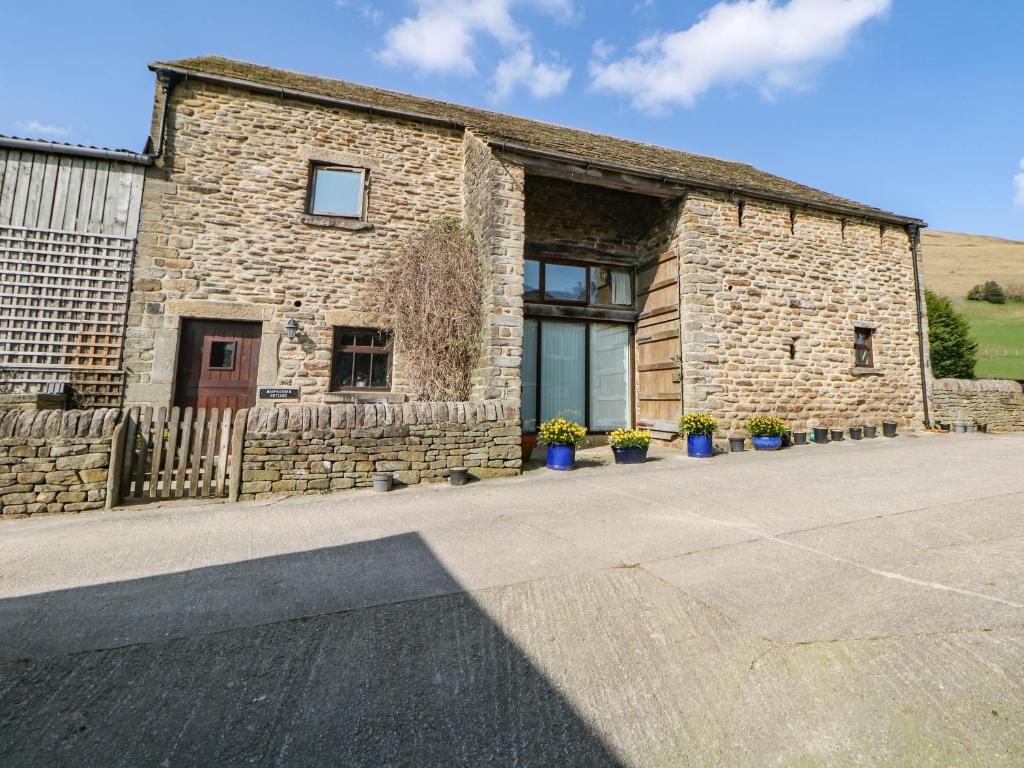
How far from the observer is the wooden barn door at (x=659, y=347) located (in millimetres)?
9227

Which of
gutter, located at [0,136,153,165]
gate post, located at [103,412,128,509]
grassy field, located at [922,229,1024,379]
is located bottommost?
gate post, located at [103,412,128,509]

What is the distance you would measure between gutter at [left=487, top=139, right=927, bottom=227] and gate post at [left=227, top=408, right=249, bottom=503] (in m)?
5.93

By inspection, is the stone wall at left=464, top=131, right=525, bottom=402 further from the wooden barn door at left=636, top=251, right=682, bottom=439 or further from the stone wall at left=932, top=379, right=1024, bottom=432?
the stone wall at left=932, top=379, right=1024, bottom=432

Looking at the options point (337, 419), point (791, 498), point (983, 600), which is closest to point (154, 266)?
point (337, 419)

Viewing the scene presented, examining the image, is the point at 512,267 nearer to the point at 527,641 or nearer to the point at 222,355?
the point at 222,355

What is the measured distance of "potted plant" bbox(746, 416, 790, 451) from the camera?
870 cm

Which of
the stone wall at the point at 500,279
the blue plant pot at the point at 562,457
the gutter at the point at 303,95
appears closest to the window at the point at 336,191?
the gutter at the point at 303,95

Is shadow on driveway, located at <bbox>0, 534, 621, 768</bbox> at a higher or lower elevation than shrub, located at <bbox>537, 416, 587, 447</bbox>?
lower

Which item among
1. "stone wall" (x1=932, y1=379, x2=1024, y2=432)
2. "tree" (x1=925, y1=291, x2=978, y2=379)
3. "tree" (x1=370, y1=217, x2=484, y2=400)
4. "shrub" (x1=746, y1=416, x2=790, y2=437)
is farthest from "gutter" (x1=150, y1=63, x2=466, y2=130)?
"tree" (x1=925, y1=291, x2=978, y2=379)

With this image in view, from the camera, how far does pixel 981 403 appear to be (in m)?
11.3

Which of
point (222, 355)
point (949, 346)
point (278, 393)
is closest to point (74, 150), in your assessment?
point (222, 355)

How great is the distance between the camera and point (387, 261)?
8.64m

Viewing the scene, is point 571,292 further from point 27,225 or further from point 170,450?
point 27,225

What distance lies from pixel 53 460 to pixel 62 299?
3836mm
